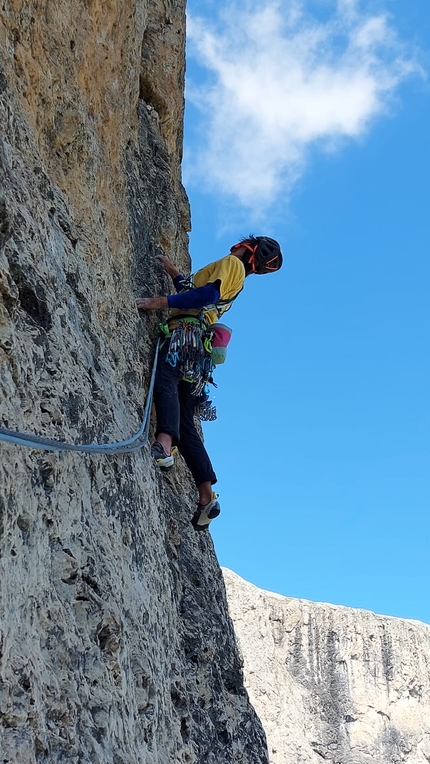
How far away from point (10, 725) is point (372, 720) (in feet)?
89.5

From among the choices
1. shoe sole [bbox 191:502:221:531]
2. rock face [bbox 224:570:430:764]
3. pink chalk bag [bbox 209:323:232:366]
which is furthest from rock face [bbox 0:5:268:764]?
rock face [bbox 224:570:430:764]

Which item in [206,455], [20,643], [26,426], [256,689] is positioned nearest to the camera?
[20,643]

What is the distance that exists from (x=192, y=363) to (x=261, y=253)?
3.73 ft

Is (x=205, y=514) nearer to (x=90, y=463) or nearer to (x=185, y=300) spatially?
(x=185, y=300)

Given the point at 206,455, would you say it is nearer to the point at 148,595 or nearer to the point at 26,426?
A: the point at 148,595

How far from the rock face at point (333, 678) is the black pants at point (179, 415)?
2193 cm

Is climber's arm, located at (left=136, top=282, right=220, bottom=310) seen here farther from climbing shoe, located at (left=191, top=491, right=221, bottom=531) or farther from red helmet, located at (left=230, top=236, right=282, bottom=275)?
climbing shoe, located at (left=191, top=491, right=221, bottom=531)

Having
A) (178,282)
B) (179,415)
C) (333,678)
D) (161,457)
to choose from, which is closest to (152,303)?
→ (178,282)

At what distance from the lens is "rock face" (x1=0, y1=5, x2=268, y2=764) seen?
105 inches

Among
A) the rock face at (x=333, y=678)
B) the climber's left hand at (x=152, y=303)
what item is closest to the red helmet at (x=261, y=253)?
the climber's left hand at (x=152, y=303)

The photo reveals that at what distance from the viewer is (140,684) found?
339 cm

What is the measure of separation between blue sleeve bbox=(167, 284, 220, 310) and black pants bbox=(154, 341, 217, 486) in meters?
0.28

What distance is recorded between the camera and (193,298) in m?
5.39

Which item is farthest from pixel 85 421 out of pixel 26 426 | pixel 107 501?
pixel 26 426
